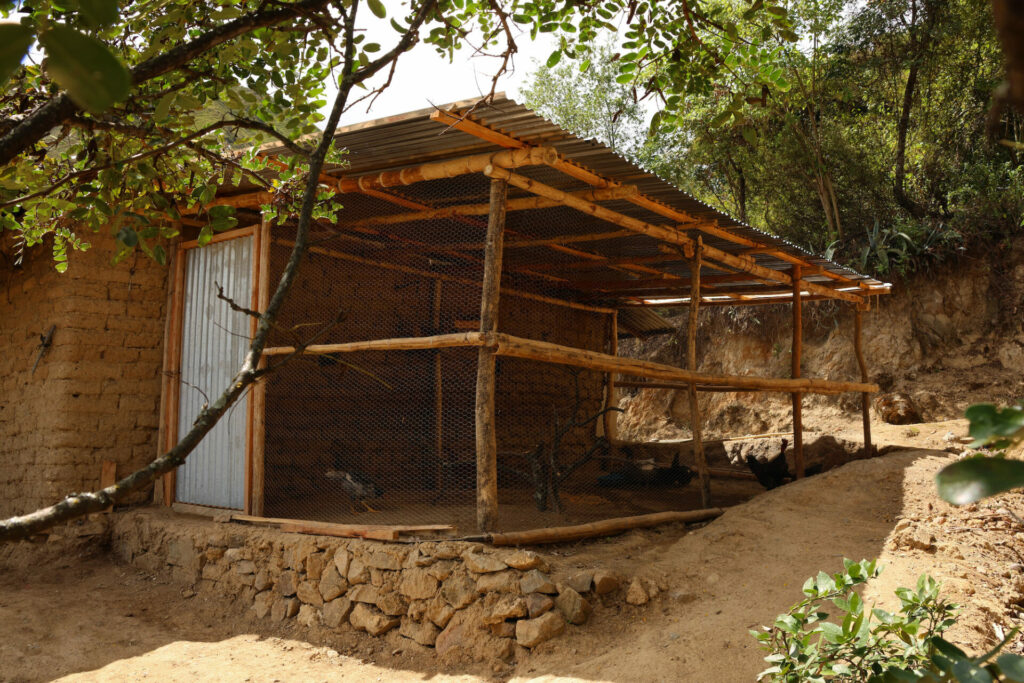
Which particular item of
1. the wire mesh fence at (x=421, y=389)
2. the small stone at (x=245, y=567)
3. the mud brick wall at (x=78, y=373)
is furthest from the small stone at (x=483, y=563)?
the mud brick wall at (x=78, y=373)

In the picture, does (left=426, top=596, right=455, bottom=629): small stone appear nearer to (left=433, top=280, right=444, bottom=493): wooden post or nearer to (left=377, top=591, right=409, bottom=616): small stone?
(left=377, top=591, right=409, bottom=616): small stone

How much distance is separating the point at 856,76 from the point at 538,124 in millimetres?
11001

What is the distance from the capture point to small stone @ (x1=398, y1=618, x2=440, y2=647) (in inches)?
181

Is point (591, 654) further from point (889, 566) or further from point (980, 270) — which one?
point (980, 270)

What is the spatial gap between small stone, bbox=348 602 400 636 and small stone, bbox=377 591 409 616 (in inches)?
1.9

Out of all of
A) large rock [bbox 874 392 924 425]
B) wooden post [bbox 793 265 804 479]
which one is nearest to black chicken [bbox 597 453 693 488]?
wooden post [bbox 793 265 804 479]

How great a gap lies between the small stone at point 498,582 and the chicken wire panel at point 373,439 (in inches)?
47.1

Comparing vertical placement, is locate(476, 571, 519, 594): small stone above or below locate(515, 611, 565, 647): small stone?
above

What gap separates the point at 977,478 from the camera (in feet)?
2.52

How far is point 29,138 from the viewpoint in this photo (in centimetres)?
165

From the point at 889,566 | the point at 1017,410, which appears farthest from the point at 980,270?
the point at 1017,410

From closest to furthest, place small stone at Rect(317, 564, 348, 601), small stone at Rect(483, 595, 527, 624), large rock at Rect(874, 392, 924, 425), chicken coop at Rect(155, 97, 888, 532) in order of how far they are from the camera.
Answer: small stone at Rect(483, 595, 527, 624) → small stone at Rect(317, 564, 348, 601) → chicken coop at Rect(155, 97, 888, 532) → large rock at Rect(874, 392, 924, 425)

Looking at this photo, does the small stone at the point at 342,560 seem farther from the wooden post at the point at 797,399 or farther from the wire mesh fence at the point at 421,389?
the wooden post at the point at 797,399

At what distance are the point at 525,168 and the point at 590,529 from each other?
2.64m
